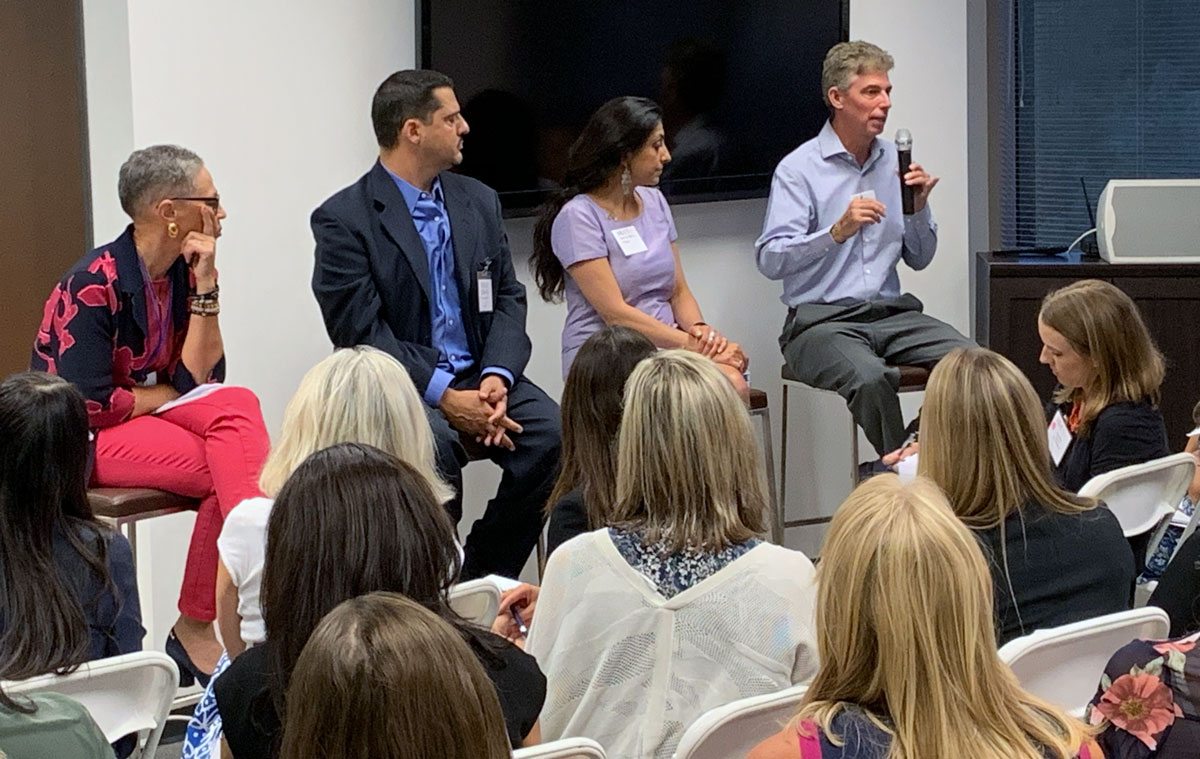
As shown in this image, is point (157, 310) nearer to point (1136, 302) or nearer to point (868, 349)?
point (868, 349)

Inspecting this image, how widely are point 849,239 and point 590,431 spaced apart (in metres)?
2.25

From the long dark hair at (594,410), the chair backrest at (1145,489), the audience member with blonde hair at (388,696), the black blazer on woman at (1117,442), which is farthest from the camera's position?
the black blazer on woman at (1117,442)

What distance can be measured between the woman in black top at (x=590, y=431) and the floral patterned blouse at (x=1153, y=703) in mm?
1107

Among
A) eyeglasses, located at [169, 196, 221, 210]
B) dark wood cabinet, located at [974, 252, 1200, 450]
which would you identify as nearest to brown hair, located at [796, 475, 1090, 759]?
eyeglasses, located at [169, 196, 221, 210]

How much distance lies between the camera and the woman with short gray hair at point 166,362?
345 cm

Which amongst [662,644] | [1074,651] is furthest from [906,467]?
[662,644]

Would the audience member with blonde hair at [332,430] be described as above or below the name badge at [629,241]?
below

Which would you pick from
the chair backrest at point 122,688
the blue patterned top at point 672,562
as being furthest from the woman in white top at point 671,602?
the chair backrest at point 122,688

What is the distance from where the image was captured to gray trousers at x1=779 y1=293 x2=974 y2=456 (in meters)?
4.49

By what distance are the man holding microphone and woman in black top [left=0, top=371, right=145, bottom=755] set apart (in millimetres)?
2699

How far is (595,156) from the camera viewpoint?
14.9 feet

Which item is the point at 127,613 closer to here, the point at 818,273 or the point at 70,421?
the point at 70,421

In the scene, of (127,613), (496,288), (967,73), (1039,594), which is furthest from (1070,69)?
(127,613)

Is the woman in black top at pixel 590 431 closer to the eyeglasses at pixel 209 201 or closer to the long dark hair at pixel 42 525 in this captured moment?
the long dark hair at pixel 42 525
